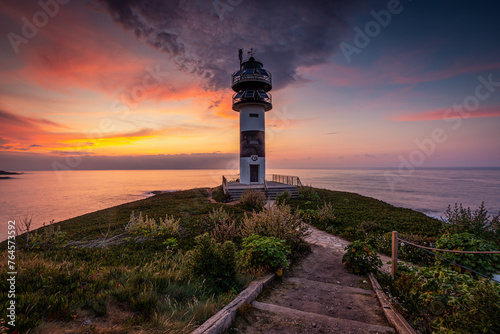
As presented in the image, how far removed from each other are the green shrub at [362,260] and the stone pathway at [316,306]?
0.26m

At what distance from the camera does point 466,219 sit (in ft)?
24.3

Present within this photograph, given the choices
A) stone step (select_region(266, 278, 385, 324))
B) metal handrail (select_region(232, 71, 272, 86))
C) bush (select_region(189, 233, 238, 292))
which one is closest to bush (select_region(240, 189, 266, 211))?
stone step (select_region(266, 278, 385, 324))

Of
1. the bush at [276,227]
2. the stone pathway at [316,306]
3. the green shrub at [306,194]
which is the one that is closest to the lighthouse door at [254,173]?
the green shrub at [306,194]

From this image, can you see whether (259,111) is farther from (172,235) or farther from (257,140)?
(172,235)

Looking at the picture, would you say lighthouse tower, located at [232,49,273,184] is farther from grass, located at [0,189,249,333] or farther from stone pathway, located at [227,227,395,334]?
grass, located at [0,189,249,333]

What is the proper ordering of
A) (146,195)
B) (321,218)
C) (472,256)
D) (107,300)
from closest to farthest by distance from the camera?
(107,300) < (472,256) < (321,218) < (146,195)

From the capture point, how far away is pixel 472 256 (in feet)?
17.9

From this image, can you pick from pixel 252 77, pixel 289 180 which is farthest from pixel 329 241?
pixel 289 180

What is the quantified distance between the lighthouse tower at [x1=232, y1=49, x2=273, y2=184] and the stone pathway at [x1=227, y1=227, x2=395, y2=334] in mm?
18328

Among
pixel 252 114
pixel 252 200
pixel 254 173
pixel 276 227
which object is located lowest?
pixel 252 200

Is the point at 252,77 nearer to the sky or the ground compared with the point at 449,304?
nearer to the sky

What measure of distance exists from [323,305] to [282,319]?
1.15m

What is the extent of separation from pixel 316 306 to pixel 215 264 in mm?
2060

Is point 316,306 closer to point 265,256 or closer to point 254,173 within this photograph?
point 265,256
